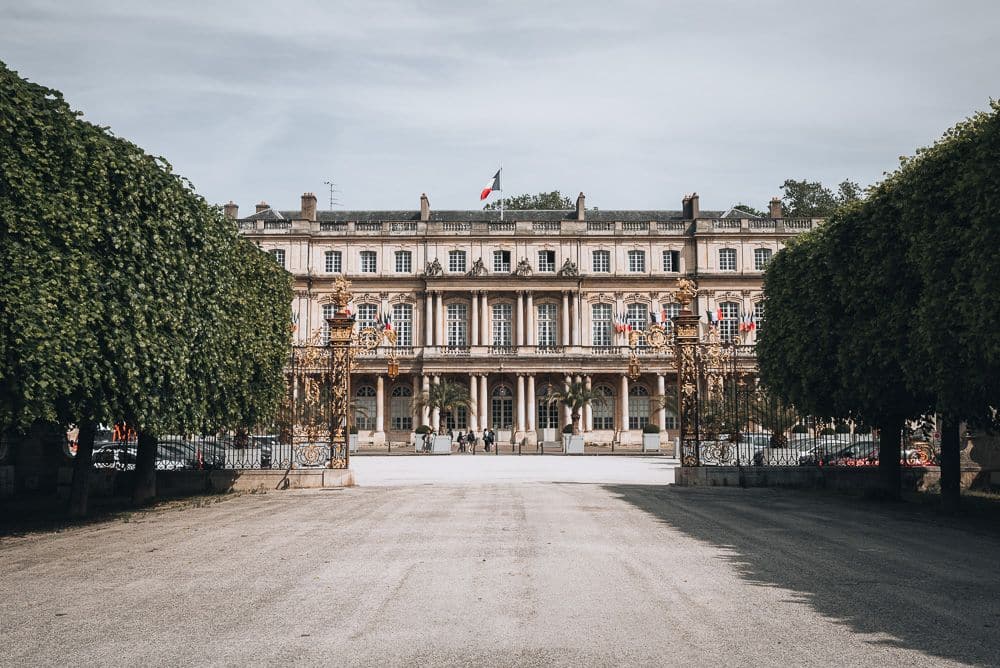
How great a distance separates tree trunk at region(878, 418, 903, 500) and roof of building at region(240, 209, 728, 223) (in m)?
41.9

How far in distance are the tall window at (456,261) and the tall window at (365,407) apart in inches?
387

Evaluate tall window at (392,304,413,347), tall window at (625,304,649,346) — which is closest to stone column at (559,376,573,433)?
tall window at (625,304,649,346)

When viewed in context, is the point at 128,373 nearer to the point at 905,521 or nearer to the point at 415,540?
the point at 415,540

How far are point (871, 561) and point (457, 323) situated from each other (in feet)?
165

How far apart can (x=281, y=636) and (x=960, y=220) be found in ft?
41.0

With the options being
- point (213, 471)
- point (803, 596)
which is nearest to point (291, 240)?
point (213, 471)

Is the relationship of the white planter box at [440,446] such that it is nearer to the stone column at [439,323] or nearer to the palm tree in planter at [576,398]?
the palm tree in planter at [576,398]

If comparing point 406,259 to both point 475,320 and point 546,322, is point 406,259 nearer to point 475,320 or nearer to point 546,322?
point 475,320

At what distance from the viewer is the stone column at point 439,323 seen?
5897 centimetres

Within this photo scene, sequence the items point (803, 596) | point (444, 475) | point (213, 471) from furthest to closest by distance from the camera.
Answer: point (444, 475) → point (213, 471) → point (803, 596)

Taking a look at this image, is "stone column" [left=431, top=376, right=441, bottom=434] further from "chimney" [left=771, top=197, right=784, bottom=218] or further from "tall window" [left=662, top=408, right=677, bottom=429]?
"chimney" [left=771, top=197, right=784, bottom=218]

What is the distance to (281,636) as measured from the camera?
6664 mm

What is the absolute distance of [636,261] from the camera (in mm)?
59906

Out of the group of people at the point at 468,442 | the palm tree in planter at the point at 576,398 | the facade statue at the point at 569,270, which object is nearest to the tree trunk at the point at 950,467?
the group of people at the point at 468,442
